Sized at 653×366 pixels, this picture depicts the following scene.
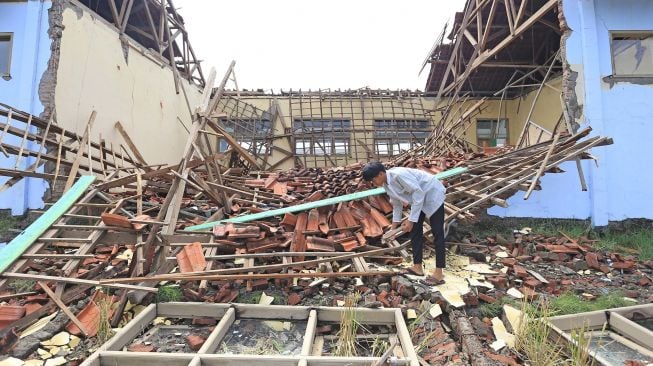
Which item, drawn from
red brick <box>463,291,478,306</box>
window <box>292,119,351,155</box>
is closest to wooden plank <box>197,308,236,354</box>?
red brick <box>463,291,478,306</box>

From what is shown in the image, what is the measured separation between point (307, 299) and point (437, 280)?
1477mm

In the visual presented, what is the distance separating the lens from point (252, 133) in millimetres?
11938

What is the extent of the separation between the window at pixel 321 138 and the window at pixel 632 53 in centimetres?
701

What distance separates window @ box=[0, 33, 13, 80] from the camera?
6541 mm

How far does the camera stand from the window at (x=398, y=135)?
11.8m

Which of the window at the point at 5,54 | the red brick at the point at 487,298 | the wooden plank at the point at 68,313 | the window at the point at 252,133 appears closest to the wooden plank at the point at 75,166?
the window at the point at 5,54

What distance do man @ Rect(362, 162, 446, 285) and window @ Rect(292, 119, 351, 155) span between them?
7819mm

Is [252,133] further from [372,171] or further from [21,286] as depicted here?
[372,171]

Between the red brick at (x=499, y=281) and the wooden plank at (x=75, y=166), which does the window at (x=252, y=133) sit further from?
the red brick at (x=499, y=281)

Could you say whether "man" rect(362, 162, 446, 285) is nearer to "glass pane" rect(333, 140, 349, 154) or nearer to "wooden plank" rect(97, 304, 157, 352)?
"wooden plank" rect(97, 304, 157, 352)

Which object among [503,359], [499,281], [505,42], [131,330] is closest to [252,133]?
[505,42]

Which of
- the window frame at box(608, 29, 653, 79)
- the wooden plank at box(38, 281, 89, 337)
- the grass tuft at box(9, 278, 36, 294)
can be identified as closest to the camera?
the wooden plank at box(38, 281, 89, 337)

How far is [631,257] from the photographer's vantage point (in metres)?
5.86

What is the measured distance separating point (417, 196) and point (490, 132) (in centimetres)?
914
